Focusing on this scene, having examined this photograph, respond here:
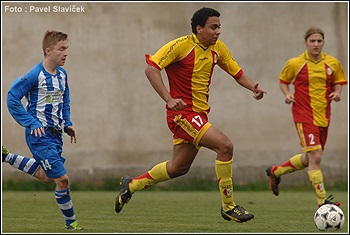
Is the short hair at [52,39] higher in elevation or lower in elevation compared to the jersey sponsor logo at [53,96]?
higher

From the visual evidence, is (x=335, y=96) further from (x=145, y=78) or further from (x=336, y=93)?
(x=145, y=78)

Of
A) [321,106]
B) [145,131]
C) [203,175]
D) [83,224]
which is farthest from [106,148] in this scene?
[83,224]

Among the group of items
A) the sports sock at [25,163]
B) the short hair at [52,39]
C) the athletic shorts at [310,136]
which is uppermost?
the short hair at [52,39]

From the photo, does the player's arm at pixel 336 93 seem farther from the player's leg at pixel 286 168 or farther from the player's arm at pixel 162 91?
the player's arm at pixel 162 91

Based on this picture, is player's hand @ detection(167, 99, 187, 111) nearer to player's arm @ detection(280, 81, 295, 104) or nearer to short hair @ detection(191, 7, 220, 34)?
short hair @ detection(191, 7, 220, 34)

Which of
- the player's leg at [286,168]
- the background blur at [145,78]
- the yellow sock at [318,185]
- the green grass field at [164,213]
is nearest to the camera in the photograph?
the green grass field at [164,213]

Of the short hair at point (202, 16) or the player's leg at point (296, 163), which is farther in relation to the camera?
the player's leg at point (296, 163)

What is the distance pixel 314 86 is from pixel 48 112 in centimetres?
385

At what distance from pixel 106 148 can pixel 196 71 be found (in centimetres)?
731

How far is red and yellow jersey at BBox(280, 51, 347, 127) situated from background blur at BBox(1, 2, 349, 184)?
4.25 m

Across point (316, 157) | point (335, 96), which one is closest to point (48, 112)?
point (316, 157)

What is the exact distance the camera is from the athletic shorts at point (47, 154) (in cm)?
778

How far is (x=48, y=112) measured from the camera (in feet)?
26.0

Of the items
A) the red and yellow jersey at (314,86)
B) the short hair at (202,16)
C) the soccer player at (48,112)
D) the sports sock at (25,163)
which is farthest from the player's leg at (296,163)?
the sports sock at (25,163)
